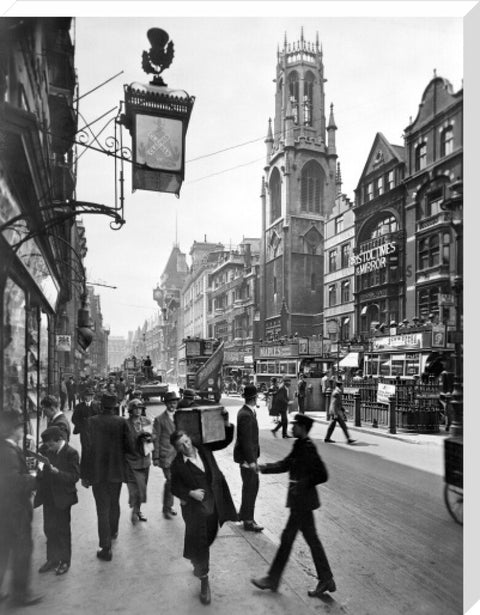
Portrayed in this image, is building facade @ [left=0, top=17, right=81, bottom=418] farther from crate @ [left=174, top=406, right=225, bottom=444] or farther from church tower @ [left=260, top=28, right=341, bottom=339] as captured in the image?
church tower @ [left=260, top=28, right=341, bottom=339]

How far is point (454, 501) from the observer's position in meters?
5.27

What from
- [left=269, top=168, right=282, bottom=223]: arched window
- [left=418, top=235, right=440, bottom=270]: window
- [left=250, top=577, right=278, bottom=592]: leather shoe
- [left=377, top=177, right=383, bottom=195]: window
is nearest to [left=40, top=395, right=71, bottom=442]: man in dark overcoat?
[left=250, top=577, right=278, bottom=592]: leather shoe

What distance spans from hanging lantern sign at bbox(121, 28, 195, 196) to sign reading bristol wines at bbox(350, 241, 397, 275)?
155 inches

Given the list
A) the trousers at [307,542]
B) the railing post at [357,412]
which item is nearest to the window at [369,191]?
the trousers at [307,542]

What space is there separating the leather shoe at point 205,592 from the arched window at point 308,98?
481 centimetres

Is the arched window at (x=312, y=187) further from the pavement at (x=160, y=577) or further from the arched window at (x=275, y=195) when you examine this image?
the pavement at (x=160, y=577)

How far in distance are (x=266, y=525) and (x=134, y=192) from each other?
4.05m

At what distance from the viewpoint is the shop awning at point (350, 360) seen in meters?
21.9

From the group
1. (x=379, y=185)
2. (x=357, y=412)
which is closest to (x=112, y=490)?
(x=379, y=185)

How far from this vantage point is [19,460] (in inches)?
159

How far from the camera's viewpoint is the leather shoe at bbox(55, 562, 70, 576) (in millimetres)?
4219

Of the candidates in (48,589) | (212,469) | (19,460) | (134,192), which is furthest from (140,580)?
(134,192)

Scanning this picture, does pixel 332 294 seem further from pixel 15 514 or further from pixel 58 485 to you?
pixel 15 514

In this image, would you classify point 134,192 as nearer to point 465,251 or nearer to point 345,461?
point 465,251
